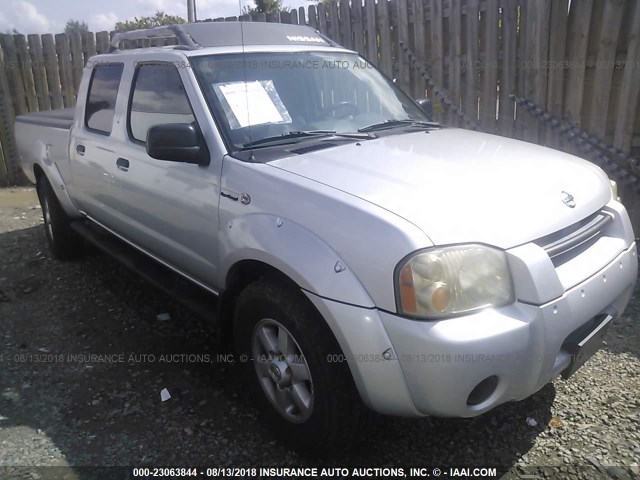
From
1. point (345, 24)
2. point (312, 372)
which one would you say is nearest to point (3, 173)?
point (345, 24)

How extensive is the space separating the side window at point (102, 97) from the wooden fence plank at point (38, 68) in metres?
5.22

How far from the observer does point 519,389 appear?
226 cm

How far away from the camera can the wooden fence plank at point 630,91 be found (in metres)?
4.88

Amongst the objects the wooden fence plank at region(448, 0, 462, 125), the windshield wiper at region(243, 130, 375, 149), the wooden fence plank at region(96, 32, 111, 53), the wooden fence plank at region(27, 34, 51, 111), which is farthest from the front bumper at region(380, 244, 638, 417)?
the wooden fence plank at region(27, 34, 51, 111)

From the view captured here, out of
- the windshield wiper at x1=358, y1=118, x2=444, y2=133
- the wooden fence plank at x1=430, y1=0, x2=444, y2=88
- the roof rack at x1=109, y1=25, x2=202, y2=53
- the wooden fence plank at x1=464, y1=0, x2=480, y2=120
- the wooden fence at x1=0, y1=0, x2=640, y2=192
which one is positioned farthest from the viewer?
the wooden fence plank at x1=430, y1=0, x2=444, y2=88

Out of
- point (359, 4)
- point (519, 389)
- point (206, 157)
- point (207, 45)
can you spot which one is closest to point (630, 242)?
point (519, 389)

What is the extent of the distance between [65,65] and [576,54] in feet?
24.6

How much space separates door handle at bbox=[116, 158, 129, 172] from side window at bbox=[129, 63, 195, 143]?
172 millimetres

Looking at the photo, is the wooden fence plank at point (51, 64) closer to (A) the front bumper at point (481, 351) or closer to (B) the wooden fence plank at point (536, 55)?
(B) the wooden fence plank at point (536, 55)

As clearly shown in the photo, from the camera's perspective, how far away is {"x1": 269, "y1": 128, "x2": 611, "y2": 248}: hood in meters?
2.24

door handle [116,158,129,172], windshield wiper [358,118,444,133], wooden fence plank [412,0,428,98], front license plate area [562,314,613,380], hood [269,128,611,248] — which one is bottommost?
front license plate area [562,314,613,380]

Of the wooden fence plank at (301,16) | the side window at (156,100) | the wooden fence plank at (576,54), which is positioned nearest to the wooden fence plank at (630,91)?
the wooden fence plank at (576,54)

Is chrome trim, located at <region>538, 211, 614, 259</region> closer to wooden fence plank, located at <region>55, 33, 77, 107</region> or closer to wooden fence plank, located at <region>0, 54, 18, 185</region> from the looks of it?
wooden fence plank, located at <region>55, 33, 77, 107</region>

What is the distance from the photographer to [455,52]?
20.1ft
